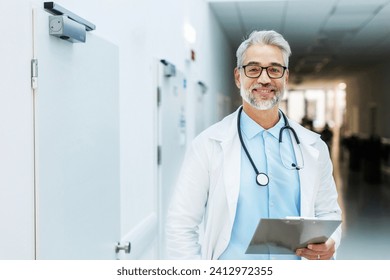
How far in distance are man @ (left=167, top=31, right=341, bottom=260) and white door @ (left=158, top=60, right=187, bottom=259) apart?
4.44ft

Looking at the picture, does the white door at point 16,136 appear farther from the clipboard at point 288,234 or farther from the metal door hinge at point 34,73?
the clipboard at point 288,234

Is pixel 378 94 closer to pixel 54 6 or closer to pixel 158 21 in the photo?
pixel 158 21

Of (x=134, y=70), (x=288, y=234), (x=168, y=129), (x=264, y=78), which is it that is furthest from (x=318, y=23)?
(x=288, y=234)

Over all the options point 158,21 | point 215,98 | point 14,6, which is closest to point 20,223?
point 14,6

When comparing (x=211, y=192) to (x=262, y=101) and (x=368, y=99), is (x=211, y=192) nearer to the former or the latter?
(x=262, y=101)

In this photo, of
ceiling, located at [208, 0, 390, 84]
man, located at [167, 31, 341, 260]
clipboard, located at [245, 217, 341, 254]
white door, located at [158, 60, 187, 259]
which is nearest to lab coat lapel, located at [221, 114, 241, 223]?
man, located at [167, 31, 341, 260]

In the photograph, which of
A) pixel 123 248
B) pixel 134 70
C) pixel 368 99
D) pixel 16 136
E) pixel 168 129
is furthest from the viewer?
pixel 368 99

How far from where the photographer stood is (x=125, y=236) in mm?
1932

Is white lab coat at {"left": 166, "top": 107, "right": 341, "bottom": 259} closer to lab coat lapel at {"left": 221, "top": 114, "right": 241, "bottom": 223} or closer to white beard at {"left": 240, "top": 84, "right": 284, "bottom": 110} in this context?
lab coat lapel at {"left": 221, "top": 114, "right": 241, "bottom": 223}

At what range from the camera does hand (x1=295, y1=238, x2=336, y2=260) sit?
3.81 feet

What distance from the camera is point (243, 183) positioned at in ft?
4.01

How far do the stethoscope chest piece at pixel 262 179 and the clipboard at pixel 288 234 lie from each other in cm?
16

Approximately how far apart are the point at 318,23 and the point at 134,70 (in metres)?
3.75

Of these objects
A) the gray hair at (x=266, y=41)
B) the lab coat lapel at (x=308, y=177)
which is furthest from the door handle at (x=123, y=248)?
the gray hair at (x=266, y=41)
